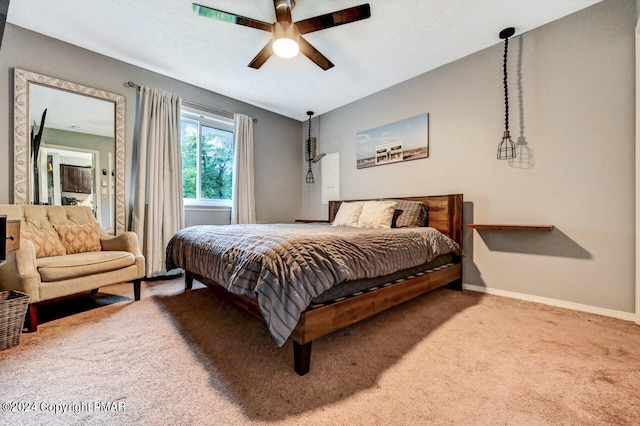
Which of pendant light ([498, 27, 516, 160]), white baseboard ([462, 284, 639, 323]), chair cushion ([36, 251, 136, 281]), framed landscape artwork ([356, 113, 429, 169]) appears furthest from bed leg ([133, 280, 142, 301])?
pendant light ([498, 27, 516, 160])

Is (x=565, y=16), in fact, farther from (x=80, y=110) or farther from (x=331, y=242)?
(x=80, y=110)

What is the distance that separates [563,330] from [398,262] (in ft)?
4.01

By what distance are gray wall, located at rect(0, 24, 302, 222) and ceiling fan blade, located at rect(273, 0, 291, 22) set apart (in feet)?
7.02

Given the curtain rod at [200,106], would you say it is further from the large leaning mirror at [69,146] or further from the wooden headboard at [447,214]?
the wooden headboard at [447,214]

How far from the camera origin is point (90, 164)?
2.88 metres

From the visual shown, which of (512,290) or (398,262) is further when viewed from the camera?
(512,290)

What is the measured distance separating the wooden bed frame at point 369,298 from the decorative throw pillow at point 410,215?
0.12 metres

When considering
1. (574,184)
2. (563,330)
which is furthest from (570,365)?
(574,184)

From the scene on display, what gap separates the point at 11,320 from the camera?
1.54 metres

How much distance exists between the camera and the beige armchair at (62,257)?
70.4 inches

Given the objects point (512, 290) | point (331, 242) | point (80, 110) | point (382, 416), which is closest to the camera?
point (382, 416)

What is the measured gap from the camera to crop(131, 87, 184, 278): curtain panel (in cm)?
315

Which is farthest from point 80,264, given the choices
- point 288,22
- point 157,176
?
point 288,22

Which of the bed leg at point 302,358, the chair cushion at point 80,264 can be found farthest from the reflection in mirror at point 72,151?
the bed leg at point 302,358
